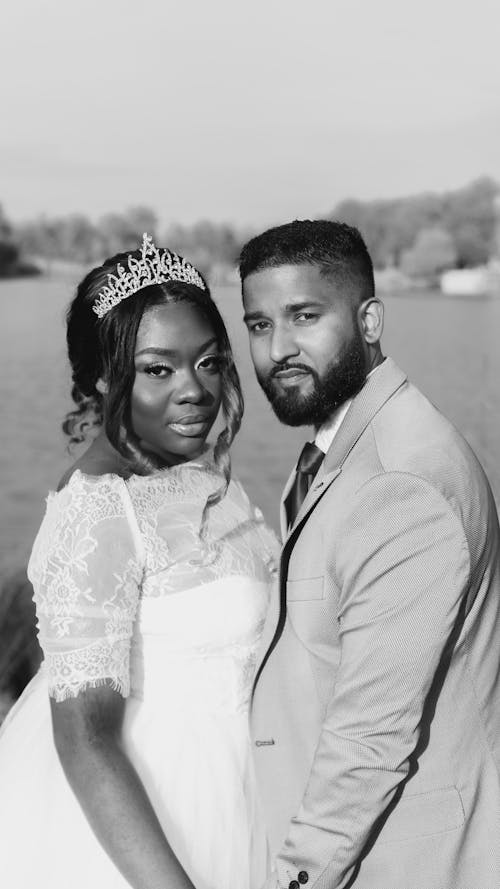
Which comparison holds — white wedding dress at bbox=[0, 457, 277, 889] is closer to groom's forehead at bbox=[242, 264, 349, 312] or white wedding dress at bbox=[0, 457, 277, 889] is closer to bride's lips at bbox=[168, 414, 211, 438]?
bride's lips at bbox=[168, 414, 211, 438]

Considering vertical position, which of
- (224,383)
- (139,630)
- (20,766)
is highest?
(224,383)

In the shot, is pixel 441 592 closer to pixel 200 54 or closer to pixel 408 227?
pixel 408 227

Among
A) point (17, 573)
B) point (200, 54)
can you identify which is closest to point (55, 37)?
point (200, 54)

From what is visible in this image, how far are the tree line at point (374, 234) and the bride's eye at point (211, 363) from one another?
19.6 feet

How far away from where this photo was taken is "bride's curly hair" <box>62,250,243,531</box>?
177 cm

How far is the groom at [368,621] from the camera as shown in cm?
133

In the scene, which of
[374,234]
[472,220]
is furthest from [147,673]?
[472,220]

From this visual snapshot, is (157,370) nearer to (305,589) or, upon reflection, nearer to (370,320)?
(370,320)

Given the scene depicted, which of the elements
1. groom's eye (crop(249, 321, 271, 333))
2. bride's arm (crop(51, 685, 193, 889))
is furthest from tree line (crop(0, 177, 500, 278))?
bride's arm (crop(51, 685, 193, 889))

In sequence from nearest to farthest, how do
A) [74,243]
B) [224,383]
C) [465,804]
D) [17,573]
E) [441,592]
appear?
[441,592] < [465,804] < [224,383] < [17,573] < [74,243]

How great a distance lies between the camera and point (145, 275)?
1.82m

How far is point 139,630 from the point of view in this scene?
170 centimetres

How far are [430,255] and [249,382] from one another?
7.29ft

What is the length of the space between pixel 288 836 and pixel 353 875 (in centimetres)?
15
